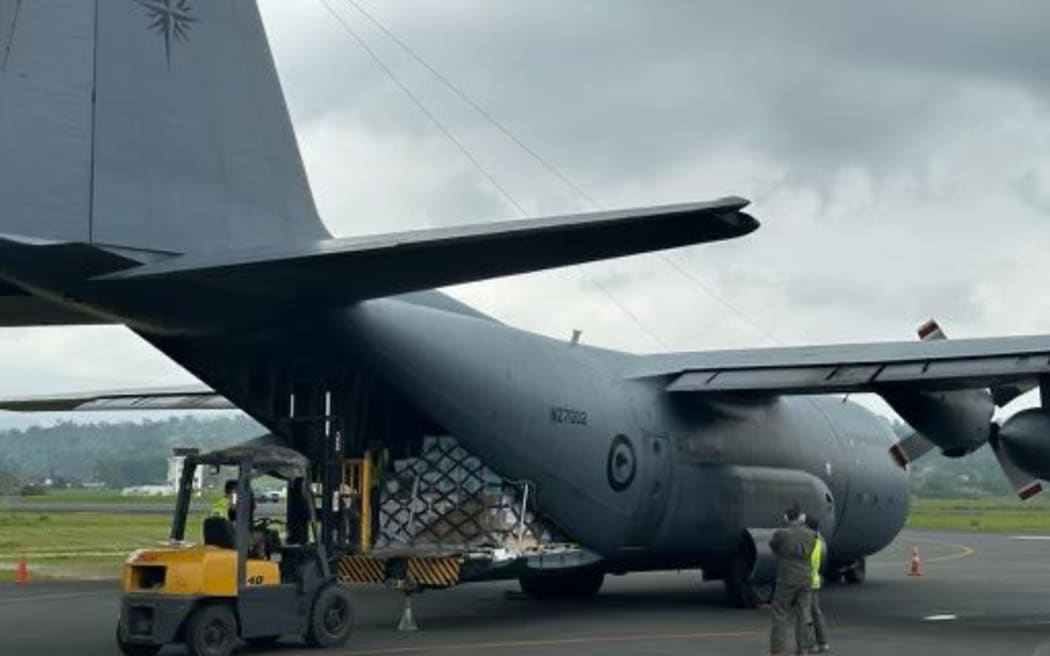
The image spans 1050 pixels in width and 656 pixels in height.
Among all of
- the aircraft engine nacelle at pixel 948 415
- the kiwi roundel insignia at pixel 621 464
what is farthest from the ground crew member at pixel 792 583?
the aircraft engine nacelle at pixel 948 415

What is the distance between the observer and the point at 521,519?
57.9ft

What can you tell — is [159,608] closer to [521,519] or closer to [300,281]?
[300,281]

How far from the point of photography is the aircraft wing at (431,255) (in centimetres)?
1169

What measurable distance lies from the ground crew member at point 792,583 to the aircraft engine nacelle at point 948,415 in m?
5.79

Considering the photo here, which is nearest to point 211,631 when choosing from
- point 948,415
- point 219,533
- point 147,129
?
point 219,533

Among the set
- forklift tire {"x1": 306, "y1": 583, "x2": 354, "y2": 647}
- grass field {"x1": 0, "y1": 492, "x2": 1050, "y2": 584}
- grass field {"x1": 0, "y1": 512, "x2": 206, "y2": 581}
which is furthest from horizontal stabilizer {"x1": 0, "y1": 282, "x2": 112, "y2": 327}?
grass field {"x1": 0, "y1": 492, "x2": 1050, "y2": 584}

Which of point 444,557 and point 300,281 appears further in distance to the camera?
point 444,557

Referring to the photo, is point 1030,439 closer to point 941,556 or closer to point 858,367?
point 858,367

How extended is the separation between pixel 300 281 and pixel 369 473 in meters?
4.38

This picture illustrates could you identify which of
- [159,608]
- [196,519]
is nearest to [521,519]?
[159,608]

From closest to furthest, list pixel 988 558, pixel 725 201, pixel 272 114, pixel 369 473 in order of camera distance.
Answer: pixel 725 201 < pixel 272 114 < pixel 369 473 < pixel 988 558

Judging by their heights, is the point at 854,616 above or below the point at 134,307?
below

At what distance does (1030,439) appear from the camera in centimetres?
1834

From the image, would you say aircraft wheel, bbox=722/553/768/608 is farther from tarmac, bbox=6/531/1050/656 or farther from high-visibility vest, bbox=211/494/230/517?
high-visibility vest, bbox=211/494/230/517
